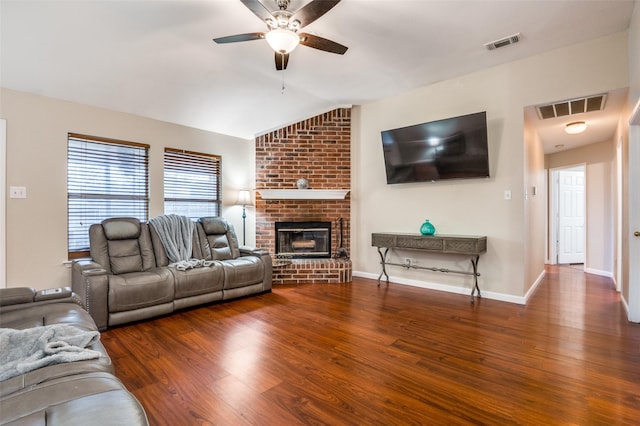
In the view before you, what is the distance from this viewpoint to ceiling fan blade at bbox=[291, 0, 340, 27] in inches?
80.7

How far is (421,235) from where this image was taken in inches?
159

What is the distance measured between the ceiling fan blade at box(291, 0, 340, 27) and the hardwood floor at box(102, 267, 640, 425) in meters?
2.46

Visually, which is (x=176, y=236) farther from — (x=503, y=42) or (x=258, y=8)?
(x=503, y=42)

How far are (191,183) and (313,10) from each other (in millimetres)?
3423

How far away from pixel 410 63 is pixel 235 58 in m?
1.97

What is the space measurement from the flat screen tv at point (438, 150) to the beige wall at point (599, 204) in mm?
2981

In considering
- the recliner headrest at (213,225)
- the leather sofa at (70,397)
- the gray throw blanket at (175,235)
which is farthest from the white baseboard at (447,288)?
the leather sofa at (70,397)

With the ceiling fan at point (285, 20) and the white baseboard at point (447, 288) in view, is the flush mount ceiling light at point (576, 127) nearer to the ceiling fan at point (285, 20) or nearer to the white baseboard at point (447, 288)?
the white baseboard at point (447, 288)

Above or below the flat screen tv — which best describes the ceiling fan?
above

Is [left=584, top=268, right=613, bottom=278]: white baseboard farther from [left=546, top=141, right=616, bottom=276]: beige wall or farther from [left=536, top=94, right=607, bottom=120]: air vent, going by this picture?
[left=536, top=94, right=607, bottom=120]: air vent

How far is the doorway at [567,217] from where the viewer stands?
243 inches

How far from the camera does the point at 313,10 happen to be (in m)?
2.14

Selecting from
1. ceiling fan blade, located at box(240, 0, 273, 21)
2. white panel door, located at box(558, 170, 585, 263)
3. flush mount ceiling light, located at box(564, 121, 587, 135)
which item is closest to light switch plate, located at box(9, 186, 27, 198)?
ceiling fan blade, located at box(240, 0, 273, 21)

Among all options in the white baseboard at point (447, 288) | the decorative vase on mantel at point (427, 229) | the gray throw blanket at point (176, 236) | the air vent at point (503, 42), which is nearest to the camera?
the air vent at point (503, 42)
